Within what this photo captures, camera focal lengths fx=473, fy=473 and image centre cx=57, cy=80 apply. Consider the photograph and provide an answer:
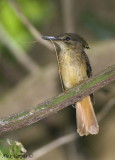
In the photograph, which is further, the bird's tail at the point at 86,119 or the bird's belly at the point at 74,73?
the bird's belly at the point at 74,73

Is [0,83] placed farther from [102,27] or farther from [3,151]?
[3,151]

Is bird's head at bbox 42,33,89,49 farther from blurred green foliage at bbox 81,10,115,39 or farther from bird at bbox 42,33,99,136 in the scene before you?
blurred green foliage at bbox 81,10,115,39

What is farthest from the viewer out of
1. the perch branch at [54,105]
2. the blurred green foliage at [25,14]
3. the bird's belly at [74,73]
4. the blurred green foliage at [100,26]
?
the blurred green foliage at [100,26]

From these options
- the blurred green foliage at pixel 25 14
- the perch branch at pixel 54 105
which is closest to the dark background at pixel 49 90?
the blurred green foliage at pixel 25 14

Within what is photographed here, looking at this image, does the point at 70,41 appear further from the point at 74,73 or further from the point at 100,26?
the point at 100,26

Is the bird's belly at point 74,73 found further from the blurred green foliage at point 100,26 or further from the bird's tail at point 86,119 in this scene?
the blurred green foliage at point 100,26

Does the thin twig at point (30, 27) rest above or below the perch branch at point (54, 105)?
above

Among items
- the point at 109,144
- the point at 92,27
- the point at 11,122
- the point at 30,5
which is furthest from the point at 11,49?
the point at 11,122

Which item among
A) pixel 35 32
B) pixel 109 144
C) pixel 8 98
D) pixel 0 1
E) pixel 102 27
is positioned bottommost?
pixel 109 144

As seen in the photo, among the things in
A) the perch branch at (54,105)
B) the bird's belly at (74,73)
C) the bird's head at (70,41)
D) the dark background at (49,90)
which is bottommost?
the dark background at (49,90)
